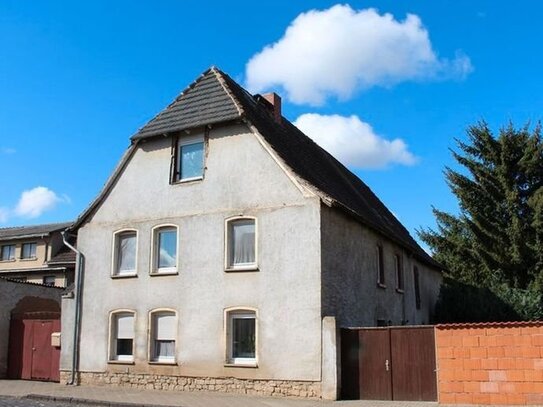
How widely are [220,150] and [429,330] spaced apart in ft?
27.2

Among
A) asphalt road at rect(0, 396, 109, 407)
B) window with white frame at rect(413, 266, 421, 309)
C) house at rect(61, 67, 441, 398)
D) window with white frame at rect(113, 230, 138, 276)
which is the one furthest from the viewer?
window with white frame at rect(413, 266, 421, 309)

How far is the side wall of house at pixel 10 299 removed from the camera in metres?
21.7

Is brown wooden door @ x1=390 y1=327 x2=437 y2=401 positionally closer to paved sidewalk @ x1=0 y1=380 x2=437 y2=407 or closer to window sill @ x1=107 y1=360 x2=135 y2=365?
paved sidewalk @ x1=0 y1=380 x2=437 y2=407

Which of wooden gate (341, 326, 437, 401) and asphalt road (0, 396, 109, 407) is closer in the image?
wooden gate (341, 326, 437, 401)

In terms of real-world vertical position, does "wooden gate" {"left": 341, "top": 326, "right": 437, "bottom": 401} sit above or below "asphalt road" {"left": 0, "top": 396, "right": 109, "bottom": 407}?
above

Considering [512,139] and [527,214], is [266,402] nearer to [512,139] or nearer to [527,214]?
[527,214]

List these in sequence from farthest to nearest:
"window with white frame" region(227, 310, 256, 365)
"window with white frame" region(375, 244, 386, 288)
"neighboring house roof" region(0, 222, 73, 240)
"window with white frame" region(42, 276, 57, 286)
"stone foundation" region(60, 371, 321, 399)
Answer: "neighboring house roof" region(0, 222, 73, 240), "window with white frame" region(42, 276, 57, 286), "window with white frame" region(375, 244, 386, 288), "window with white frame" region(227, 310, 256, 365), "stone foundation" region(60, 371, 321, 399)

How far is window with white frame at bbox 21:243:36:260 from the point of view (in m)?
44.9

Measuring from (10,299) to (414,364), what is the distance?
614 inches

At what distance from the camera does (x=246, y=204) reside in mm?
17594

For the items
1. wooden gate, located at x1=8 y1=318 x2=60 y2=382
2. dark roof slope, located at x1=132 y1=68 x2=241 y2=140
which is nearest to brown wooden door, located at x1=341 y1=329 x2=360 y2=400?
dark roof slope, located at x1=132 y1=68 x2=241 y2=140

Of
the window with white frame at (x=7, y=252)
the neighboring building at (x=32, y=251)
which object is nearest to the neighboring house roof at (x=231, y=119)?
the neighboring building at (x=32, y=251)

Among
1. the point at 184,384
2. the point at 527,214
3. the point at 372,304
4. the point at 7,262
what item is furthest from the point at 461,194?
the point at 7,262

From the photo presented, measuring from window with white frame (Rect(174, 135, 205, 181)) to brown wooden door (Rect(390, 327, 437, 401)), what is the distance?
800 cm
